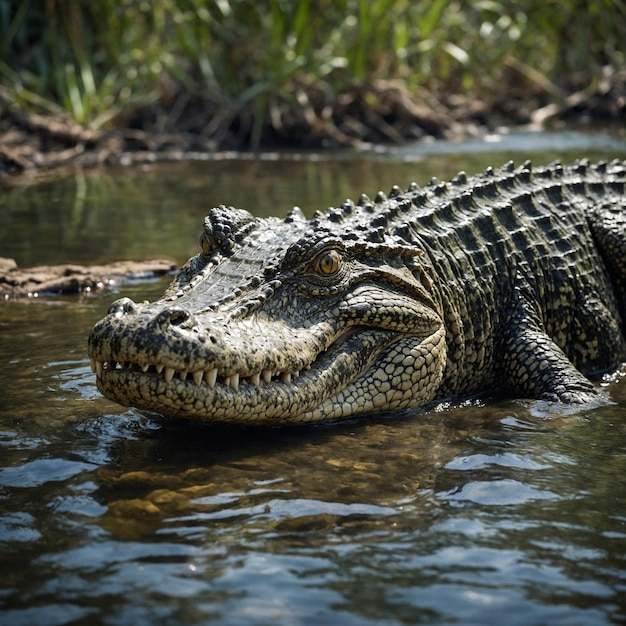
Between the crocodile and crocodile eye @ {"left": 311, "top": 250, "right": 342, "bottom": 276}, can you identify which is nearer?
the crocodile

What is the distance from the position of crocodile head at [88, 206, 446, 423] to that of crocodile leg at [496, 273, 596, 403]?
1.82ft

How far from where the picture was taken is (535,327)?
559cm

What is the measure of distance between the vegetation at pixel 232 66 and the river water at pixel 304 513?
10.2 metres

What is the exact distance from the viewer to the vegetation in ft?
50.6

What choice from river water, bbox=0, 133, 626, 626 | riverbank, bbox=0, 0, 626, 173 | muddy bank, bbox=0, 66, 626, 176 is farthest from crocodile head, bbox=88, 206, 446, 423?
riverbank, bbox=0, 0, 626, 173

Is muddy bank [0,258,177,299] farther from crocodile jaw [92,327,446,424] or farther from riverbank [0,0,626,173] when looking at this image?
riverbank [0,0,626,173]

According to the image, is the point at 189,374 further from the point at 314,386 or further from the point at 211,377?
the point at 314,386

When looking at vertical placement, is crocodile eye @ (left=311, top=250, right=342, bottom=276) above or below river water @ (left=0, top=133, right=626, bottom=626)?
above

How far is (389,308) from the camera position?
4.84 m

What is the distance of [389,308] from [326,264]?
38 centimetres

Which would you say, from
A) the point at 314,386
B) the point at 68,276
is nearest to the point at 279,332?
the point at 314,386

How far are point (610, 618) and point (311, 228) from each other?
2621mm

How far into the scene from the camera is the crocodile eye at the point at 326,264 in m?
4.73

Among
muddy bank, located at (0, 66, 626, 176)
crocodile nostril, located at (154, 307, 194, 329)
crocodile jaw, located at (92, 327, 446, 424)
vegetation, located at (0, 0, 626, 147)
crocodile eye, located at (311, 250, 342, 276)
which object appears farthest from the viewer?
vegetation, located at (0, 0, 626, 147)
